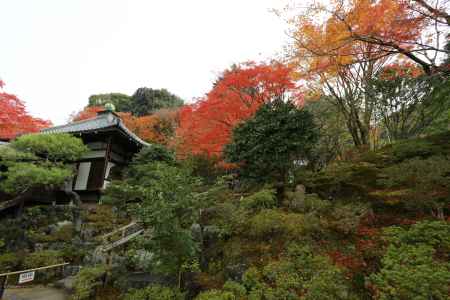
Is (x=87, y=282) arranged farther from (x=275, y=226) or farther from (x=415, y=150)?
(x=415, y=150)

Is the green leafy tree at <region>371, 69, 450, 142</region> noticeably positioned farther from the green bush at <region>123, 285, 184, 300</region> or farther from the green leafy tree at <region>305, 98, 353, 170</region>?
the green bush at <region>123, 285, 184, 300</region>

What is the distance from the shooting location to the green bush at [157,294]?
5.12 metres

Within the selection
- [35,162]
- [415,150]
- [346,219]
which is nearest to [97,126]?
[35,162]

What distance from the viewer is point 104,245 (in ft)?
26.6

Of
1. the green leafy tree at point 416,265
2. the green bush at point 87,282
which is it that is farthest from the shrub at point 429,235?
the green bush at point 87,282

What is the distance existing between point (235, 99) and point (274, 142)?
17.1ft

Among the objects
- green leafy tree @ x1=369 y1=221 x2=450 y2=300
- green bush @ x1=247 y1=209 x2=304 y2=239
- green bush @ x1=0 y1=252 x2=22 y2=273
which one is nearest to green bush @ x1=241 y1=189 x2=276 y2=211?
green bush @ x1=247 y1=209 x2=304 y2=239

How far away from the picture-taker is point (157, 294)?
5.19 metres

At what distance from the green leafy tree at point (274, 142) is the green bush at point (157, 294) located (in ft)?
16.8

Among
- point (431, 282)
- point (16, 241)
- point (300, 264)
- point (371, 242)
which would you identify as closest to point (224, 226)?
point (300, 264)

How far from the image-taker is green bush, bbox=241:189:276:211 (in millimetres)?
7625

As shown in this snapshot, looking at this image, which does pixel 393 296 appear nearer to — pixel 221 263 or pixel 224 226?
pixel 221 263

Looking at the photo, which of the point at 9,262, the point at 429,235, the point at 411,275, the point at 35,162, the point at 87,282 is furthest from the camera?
the point at 35,162

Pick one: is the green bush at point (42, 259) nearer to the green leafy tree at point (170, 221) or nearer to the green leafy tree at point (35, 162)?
the green leafy tree at point (35, 162)
